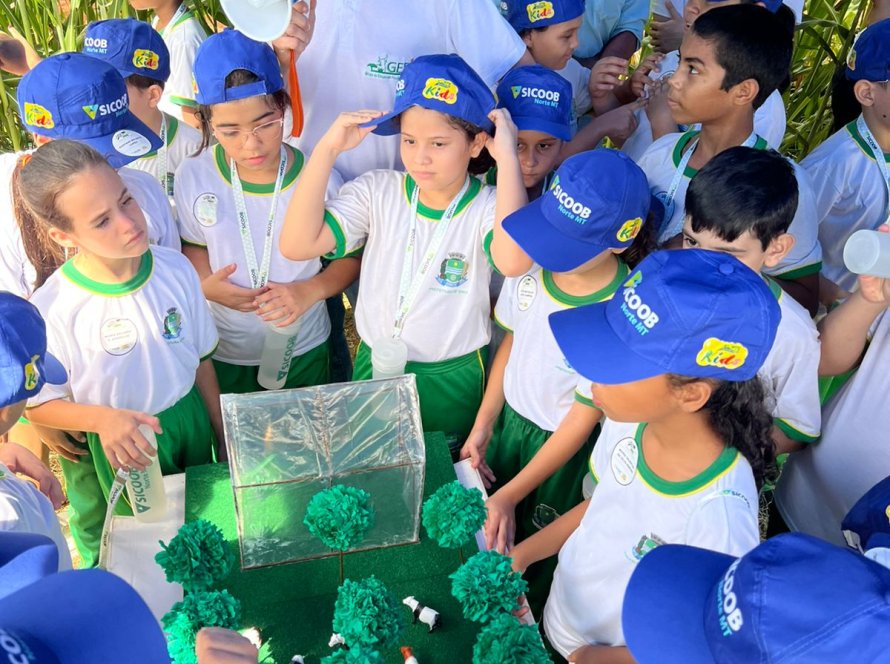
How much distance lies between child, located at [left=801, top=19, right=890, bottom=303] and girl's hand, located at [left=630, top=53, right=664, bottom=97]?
0.69 metres

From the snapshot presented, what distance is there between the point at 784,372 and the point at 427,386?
106 cm

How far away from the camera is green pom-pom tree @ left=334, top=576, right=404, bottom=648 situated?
1.43 metres

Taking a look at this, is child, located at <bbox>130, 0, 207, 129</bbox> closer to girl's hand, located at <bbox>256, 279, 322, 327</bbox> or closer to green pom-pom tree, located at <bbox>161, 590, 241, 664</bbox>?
girl's hand, located at <bbox>256, 279, 322, 327</bbox>

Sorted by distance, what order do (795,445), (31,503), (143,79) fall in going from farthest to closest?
(143,79)
(795,445)
(31,503)

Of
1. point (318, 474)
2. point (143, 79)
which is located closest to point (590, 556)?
point (318, 474)

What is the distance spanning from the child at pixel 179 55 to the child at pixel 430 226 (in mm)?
1157

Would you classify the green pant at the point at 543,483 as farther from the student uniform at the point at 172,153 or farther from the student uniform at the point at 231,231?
the student uniform at the point at 172,153

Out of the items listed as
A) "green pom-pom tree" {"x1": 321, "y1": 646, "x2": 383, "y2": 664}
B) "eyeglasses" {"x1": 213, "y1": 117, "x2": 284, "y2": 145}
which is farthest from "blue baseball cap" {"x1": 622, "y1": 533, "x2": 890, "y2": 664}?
"eyeglasses" {"x1": 213, "y1": 117, "x2": 284, "y2": 145}

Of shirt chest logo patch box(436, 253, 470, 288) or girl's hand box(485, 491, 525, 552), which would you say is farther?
shirt chest logo patch box(436, 253, 470, 288)

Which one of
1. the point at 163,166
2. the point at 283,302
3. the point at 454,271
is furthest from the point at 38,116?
the point at 454,271

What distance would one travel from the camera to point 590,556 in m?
1.67

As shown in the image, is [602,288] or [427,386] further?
[427,386]

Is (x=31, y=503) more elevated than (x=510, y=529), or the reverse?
(x=31, y=503)

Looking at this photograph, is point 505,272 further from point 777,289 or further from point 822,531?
point 822,531
